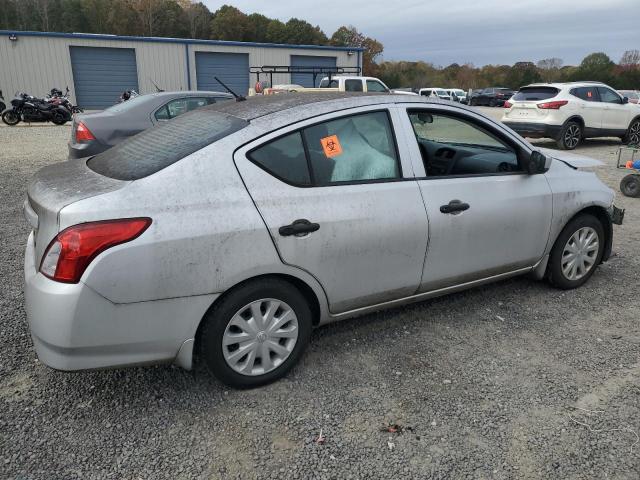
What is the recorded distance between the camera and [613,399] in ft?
9.11

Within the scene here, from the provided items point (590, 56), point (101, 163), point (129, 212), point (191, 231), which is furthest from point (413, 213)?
point (590, 56)

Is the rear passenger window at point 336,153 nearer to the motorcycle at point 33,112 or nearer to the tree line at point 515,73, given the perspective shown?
the motorcycle at point 33,112

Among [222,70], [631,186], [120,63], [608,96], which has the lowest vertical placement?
[631,186]

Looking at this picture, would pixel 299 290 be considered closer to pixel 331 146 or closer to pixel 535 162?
pixel 331 146

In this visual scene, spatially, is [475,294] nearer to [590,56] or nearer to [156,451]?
[156,451]

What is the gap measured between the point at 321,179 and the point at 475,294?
1.95 metres

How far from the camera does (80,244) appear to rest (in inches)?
87.7

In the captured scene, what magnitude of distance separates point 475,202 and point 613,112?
496 inches

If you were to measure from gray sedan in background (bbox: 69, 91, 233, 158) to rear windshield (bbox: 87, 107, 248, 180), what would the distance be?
3.41 metres

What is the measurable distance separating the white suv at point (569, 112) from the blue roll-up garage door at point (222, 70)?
1925cm

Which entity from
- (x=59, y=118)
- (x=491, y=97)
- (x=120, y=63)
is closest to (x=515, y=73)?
(x=491, y=97)

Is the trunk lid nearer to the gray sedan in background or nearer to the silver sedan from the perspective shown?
the silver sedan

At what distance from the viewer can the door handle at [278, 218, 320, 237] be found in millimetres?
2643

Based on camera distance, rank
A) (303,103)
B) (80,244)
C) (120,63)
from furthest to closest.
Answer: (120,63)
(303,103)
(80,244)
